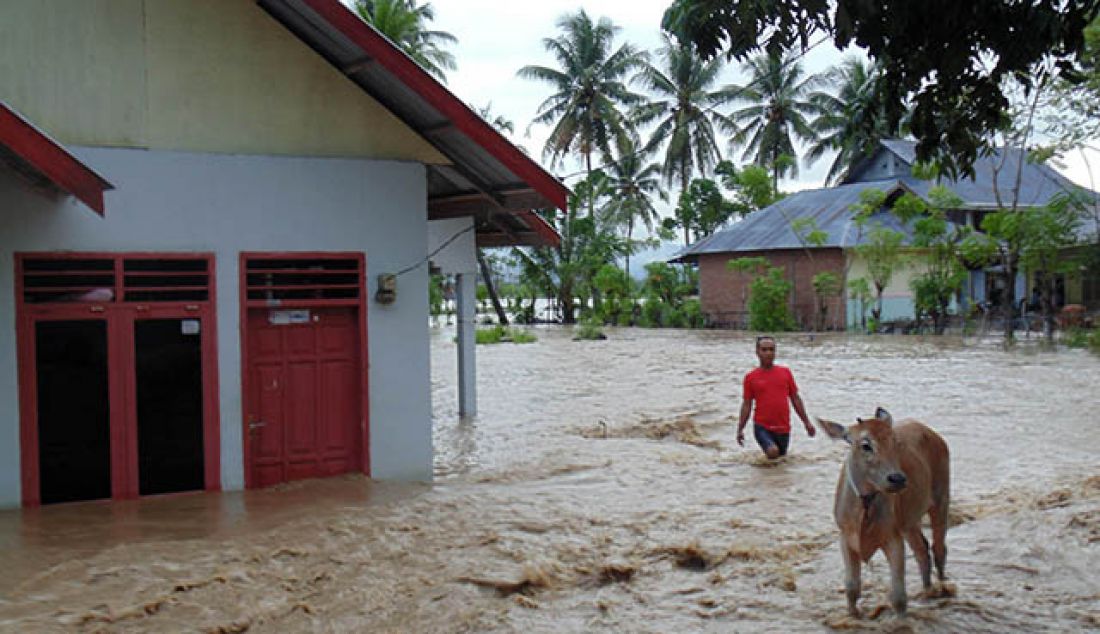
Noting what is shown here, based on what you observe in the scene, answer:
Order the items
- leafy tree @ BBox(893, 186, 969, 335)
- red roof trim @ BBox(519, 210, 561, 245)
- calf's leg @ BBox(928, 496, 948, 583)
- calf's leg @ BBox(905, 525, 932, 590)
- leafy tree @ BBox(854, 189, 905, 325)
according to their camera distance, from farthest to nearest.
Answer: leafy tree @ BBox(854, 189, 905, 325) → leafy tree @ BBox(893, 186, 969, 335) → red roof trim @ BBox(519, 210, 561, 245) → calf's leg @ BBox(928, 496, 948, 583) → calf's leg @ BBox(905, 525, 932, 590)

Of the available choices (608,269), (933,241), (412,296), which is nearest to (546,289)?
(608,269)

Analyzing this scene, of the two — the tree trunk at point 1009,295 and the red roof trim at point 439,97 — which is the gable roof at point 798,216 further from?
the red roof trim at point 439,97

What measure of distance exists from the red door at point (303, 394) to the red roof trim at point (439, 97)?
2.36m

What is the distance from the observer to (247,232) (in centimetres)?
1048

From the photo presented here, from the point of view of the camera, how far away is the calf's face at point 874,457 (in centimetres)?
536

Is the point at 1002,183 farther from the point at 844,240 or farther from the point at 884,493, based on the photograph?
the point at 884,493

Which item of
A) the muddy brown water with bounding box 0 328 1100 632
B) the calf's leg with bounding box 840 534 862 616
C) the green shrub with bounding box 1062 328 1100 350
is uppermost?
the green shrub with bounding box 1062 328 1100 350

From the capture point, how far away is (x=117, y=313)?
9930 millimetres

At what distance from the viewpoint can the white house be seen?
31.7 feet

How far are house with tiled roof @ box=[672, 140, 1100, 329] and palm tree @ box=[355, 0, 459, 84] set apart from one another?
1334 centimetres

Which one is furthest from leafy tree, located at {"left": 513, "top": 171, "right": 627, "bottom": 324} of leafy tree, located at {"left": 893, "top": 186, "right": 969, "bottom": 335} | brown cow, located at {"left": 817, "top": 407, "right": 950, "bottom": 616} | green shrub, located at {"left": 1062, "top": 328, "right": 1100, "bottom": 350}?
brown cow, located at {"left": 817, "top": 407, "right": 950, "bottom": 616}

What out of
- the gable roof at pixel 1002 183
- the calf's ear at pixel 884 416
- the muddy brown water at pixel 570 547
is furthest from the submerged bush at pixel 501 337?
the calf's ear at pixel 884 416

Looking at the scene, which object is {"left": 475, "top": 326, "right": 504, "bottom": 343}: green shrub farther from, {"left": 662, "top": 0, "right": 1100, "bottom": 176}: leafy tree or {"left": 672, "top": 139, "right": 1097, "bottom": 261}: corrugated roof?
{"left": 662, "top": 0, "right": 1100, "bottom": 176}: leafy tree

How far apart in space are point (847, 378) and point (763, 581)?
1554 cm
